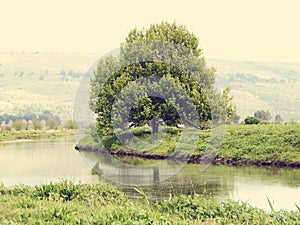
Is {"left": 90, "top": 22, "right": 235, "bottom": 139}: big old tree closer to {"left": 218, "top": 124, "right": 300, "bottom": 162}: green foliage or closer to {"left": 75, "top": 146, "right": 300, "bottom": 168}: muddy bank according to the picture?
{"left": 75, "top": 146, "right": 300, "bottom": 168}: muddy bank

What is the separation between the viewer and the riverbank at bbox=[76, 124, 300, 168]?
99.4 feet

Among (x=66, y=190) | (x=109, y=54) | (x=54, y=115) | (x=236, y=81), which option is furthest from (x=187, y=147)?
(x=236, y=81)

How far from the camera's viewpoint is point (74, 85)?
575 feet

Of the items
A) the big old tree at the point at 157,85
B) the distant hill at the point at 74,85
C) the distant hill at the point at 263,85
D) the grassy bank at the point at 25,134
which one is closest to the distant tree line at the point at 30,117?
the distant hill at the point at 74,85

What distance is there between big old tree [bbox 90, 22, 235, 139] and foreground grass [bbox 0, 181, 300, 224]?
22.2m

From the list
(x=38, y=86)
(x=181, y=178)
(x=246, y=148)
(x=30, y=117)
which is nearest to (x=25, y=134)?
(x=246, y=148)

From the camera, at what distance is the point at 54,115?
126 m

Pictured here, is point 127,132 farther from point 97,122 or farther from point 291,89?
point 291,89

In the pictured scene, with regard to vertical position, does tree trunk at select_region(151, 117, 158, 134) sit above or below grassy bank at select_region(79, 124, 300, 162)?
above

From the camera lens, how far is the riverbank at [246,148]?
30.3 metres

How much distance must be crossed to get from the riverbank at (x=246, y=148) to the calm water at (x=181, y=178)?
2189 millimetres

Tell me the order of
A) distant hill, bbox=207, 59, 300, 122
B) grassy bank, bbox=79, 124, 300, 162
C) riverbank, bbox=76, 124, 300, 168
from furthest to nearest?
1. distant hill, bbox=207, 59, 300, 122
2. grassy bank, bbox=79, 124, 300, 162
3. riverbank, bbox=76, 124, 300, 168

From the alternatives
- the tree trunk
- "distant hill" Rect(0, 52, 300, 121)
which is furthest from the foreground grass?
"distant hill" Rect(0, 52, 300, 121)

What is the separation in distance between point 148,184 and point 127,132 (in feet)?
57.0
